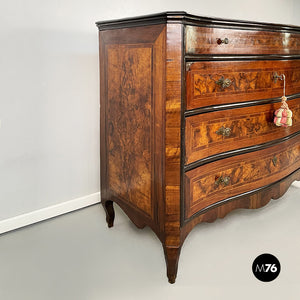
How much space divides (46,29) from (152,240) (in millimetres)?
1287

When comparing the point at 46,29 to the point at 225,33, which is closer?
the point at 225,33

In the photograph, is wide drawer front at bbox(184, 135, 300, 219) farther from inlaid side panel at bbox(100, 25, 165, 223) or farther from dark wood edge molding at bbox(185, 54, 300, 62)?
dark wood edge molding at bbox(185, 54, 300, 62)

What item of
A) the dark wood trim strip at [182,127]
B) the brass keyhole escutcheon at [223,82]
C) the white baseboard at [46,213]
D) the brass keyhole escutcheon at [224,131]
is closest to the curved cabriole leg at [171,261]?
the dark wood trim strip at [182,127]

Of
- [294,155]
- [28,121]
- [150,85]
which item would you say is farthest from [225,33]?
[28,121]

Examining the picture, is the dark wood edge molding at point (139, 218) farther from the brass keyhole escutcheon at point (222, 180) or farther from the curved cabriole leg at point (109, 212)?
the brass keyhole escutcheon at point (222, 180)

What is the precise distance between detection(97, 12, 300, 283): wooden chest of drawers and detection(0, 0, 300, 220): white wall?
337mm

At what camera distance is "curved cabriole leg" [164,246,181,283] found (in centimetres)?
160

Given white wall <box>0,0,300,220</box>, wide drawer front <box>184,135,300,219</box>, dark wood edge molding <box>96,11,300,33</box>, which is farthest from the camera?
white wall <box>0,0,300,220</box>

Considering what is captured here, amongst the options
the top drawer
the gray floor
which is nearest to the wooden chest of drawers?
the top drawer

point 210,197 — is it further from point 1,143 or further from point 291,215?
point 1,143

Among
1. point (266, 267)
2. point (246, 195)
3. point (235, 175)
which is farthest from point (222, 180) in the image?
point (266, 267)

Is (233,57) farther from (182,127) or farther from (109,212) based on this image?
(109,212)

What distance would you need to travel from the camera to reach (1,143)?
196 cm

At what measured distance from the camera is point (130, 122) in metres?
1.72
